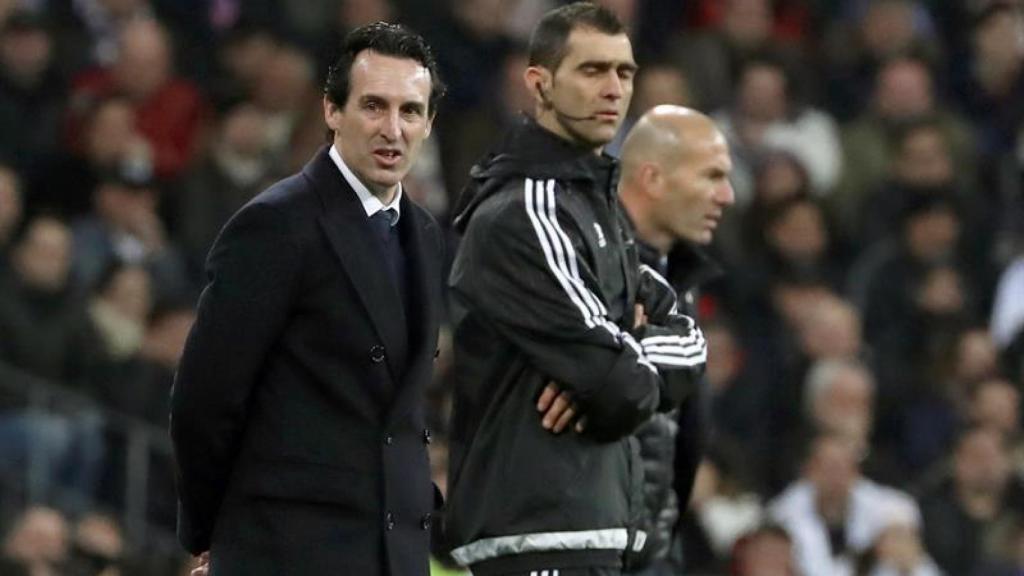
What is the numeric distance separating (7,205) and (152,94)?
1672 mm

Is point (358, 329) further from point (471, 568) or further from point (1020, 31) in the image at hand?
point (1020, 31)

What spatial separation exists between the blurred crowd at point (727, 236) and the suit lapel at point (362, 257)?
3867mm

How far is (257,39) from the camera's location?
13.5 meters

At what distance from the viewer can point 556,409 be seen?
6.30m

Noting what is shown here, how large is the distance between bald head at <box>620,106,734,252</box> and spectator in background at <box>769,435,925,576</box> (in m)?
3.77

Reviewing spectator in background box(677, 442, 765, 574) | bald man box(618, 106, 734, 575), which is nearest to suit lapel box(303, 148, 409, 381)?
bald man box(618, 106, 734, 575)

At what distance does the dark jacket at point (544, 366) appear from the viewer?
20.6 feet

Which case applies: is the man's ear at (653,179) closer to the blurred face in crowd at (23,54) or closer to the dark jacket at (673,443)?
the dark jacket at (673,443)

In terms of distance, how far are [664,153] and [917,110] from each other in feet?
23.3

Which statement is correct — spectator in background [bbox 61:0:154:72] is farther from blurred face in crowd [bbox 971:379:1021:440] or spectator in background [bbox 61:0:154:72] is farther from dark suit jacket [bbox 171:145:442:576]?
dark suit jacket [bbox 171:145:442:576]

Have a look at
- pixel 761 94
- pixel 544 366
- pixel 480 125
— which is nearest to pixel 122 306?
pixel 480 125

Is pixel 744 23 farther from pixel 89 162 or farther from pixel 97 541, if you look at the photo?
pixel 97 541

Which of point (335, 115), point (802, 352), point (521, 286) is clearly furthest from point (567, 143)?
point (802, 352)

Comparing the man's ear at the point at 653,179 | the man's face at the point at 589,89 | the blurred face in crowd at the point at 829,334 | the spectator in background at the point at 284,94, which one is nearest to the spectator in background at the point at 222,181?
the spectator in background at the point at 284,94
